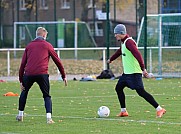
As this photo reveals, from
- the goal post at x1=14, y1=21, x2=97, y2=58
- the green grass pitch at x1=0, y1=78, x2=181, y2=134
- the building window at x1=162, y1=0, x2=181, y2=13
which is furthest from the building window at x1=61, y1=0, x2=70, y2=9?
the green grass pitch at x1=0, y1=78, x2=181, y2=134

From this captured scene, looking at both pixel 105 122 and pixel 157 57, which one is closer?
pixel 105 122

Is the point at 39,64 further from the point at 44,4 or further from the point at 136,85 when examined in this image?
the point at 44,4

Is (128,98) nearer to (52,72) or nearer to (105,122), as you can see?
(105,122)

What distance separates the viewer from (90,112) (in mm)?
16297

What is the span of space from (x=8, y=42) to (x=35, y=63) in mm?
36253

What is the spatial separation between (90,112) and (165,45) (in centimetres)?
1684

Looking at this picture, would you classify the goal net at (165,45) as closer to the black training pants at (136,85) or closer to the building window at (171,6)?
the building window at (171,6)

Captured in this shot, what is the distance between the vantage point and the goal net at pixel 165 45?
3031 cm

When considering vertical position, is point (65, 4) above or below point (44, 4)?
below

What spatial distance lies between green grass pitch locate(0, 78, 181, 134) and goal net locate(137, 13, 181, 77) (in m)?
5.11

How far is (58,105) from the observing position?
18266 millimetres

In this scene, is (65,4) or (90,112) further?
(65,4)

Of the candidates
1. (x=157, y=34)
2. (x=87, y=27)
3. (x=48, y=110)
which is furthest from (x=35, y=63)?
(x=87, y=27)

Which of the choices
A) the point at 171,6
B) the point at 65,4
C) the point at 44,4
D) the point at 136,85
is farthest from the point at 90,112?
the point at 65,4
